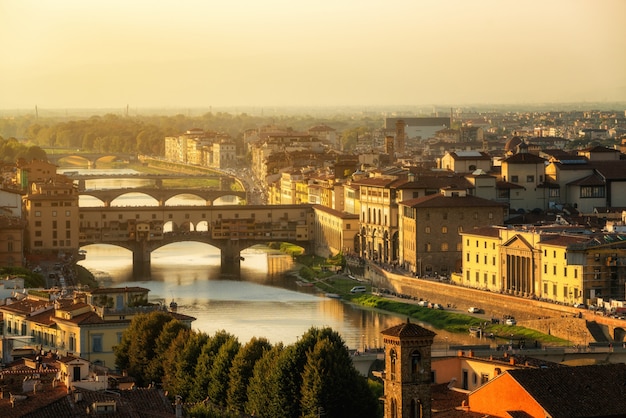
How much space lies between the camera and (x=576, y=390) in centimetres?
1565

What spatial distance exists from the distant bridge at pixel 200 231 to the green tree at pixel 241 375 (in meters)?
22.4

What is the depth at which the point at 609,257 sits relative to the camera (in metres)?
30.1

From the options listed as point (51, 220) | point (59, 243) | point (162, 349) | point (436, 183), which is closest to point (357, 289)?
point (436, 183)

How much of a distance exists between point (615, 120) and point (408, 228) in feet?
229

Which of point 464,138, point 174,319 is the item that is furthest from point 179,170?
point 174,319

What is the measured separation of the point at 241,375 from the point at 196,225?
28.1 m

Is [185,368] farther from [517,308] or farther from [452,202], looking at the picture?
[452,202]

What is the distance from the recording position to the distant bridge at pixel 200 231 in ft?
144

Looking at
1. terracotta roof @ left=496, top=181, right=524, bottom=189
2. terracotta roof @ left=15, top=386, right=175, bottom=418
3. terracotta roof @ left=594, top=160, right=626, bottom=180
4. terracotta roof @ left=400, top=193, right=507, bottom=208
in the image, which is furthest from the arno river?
terracotta roof @ left=15, top=386, right=175, bottom=418

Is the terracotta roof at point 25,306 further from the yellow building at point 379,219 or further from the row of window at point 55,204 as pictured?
the row of window at point 55,204

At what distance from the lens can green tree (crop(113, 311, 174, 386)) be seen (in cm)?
2106

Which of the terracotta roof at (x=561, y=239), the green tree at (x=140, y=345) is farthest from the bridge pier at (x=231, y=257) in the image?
the green tree at (x=140, y=345)

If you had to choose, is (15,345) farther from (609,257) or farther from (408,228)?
(408,228)

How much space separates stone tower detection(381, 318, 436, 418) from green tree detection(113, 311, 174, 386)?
5.43m
